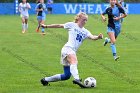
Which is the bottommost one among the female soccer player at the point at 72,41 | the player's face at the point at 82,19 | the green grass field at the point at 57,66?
the green grass field at the point at 57,66

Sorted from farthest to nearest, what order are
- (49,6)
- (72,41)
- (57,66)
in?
1. (49,6)
2. (57,66)
3. (72,41)

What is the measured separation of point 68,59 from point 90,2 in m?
53.0

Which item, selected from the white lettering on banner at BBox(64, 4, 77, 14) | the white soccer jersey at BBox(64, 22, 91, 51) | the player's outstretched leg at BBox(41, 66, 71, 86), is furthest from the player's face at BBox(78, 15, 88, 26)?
the white lettering on banner at BBox(64, 4, 77, 14)

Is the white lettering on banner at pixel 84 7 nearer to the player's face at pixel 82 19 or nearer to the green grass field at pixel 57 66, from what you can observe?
the green grass field at pixel 57 66

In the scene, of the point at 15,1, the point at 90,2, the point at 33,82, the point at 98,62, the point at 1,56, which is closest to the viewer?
the point at 33,82

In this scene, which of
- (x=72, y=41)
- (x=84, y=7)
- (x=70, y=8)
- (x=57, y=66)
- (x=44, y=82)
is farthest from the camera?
(x=70, y=8)

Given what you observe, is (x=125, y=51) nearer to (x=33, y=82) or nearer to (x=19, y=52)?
(x=19, y=52)

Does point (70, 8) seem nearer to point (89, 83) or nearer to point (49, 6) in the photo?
point (49, 6)

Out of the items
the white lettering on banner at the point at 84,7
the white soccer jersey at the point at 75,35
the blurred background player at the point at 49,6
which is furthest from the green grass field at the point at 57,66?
the white lettering on banner at the point at 84,7

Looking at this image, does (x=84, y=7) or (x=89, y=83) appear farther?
(x=84, y=7)

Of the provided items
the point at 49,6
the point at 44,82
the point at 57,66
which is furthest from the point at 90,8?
the point at 44,82

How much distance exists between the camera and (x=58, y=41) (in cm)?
2530

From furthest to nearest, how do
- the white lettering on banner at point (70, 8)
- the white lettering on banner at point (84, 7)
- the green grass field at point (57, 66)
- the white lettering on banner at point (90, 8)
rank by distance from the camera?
the white lettering on banner at point (70, 8)
the white lettering on banner at point (84, 7)
the white lettering on banner at point (90, 8)
the green grass field at point (57, 66)

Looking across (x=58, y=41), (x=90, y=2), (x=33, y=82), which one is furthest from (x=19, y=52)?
(x=90, y=2)
